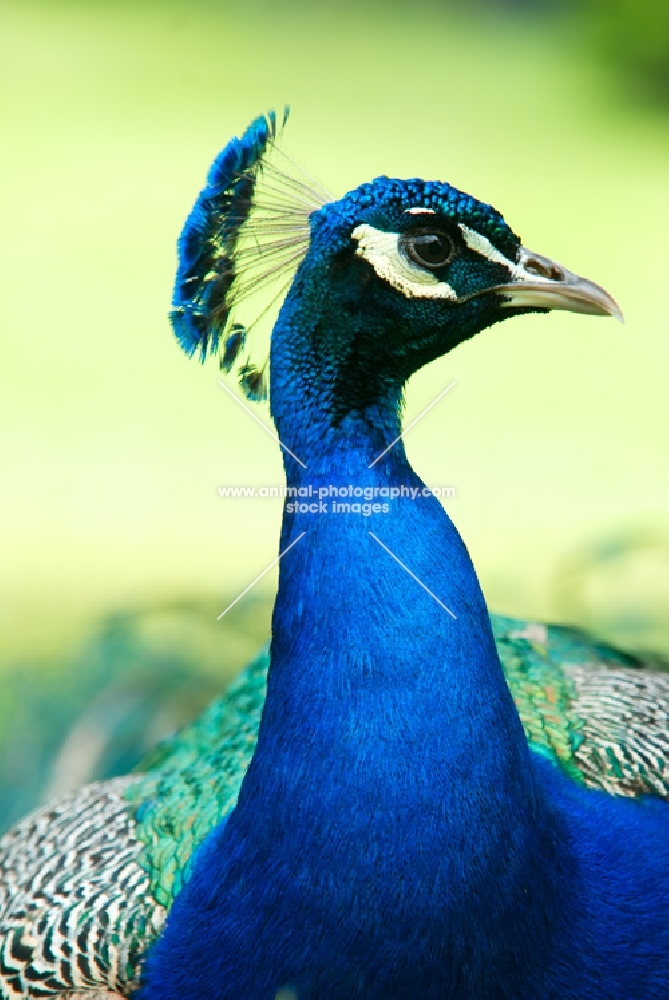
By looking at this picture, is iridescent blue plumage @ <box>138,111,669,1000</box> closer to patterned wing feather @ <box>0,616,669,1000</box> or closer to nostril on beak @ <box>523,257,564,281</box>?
nostril on beak @ <box>523,257,564,281</box>

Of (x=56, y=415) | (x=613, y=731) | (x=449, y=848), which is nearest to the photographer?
(x=449, y=848)

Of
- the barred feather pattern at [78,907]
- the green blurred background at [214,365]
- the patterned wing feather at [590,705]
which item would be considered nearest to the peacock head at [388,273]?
the patterned wing feather at [590,705]

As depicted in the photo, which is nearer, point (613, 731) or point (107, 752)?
point (613, 731)

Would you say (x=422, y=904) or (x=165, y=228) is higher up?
(x=165, y=228)

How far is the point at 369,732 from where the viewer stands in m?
1.25

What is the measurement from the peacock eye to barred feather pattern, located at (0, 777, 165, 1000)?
89 centimetres

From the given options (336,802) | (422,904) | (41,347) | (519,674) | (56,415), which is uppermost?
(41,347)

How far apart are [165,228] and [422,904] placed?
9.91 ft

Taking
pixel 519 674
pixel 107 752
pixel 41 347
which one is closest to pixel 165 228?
pixel 41 347

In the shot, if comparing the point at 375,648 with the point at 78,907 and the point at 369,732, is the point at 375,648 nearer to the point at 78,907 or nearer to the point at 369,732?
the point at 369,732

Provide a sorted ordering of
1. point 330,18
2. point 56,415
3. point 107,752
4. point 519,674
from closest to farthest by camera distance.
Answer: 1. point 519,674
2. point 107,752
3. point 56,415
4. point 330,18

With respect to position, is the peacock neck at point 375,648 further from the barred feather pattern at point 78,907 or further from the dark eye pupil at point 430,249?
the barred feather pattern at point 78,907

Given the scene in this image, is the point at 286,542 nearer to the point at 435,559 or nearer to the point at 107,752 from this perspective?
the point at 435,559

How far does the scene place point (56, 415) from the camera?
366cm
